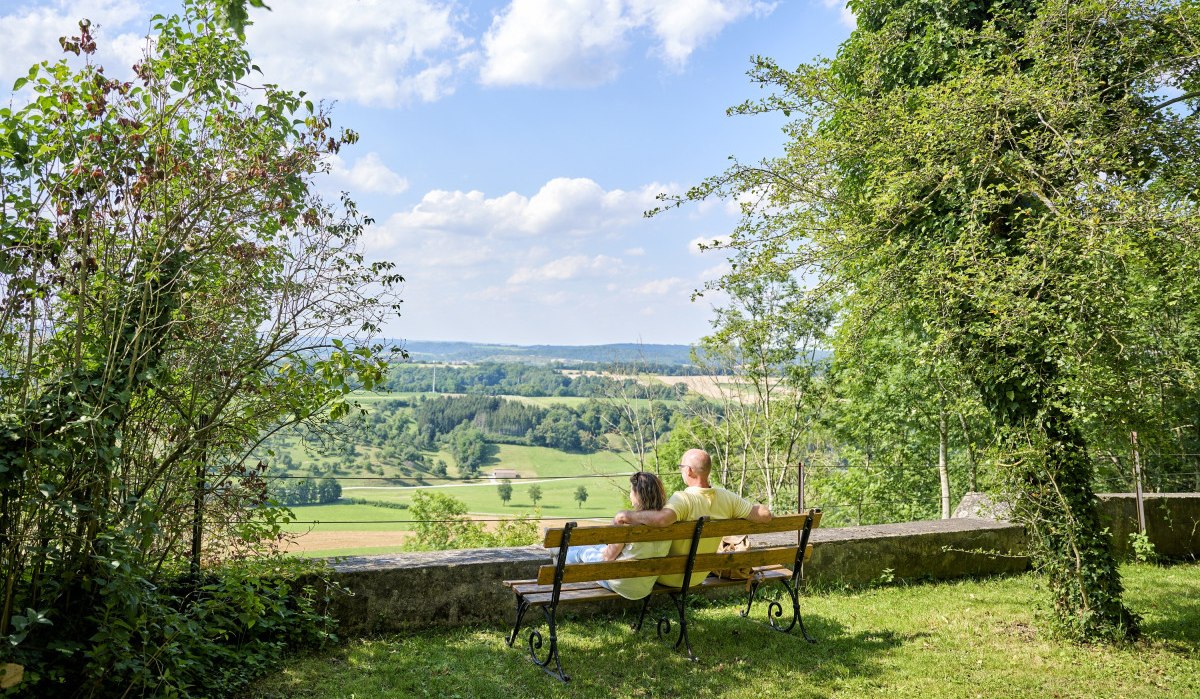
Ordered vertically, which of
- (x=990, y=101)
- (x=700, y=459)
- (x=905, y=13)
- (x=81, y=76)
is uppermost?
(x=905, y=13)

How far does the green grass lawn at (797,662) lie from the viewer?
418cm

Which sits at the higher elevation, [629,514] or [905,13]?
[905,13]

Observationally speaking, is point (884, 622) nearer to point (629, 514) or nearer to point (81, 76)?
point (629, 514)

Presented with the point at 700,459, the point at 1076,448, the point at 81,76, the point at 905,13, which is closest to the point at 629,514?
the point at 700,459

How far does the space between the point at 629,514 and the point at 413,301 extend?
174 cm

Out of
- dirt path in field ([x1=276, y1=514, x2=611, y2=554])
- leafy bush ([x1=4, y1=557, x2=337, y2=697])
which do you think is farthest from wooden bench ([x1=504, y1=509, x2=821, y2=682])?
leafy bush ([x1=4, y1=557, x2=337, y2=697])

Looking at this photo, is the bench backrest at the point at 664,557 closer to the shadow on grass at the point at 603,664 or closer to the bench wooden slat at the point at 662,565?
the bench wooden slat at the point at 662,565

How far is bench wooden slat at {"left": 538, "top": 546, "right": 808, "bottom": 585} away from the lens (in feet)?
14.8

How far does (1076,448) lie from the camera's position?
5.16 metres

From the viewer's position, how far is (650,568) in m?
4.68

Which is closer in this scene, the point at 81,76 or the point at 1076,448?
the point at 81,76

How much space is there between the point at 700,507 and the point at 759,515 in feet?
1.19

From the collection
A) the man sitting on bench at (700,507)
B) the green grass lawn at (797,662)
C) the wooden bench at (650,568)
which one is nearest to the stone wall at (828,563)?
the green grass lawn at (797,662)

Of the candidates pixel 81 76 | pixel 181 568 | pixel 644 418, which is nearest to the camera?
pixel 81 76
